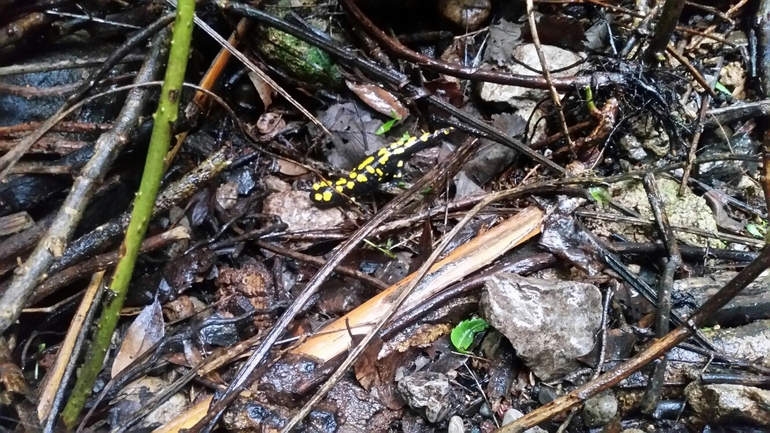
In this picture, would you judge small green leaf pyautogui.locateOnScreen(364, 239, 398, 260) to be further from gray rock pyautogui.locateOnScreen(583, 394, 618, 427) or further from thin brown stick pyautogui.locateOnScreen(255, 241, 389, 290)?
gray rock pyautogui.locateOnScreen(583, 394, 618, 427)

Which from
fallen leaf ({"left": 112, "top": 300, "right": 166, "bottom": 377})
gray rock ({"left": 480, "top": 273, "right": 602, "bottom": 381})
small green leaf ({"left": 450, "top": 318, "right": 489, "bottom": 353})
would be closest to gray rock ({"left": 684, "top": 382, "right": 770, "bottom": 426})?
gray rock ({"left": 480, "top": 273, "right": 602, "bottom": 381})

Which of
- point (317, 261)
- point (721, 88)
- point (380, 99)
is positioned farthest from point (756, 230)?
point (317, 261)

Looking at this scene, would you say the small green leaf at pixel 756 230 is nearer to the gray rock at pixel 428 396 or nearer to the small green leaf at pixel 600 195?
the small green leaf at pixel 600 195

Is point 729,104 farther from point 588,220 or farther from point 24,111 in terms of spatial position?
point 24,111

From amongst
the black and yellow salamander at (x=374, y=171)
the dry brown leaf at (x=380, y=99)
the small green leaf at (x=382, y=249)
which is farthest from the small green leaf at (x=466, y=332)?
the dry brown leaf at (x=380, y=99)

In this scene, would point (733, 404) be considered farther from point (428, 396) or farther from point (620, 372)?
point (428, 396)

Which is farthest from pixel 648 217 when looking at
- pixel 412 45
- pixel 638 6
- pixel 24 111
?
pixel 24 111
